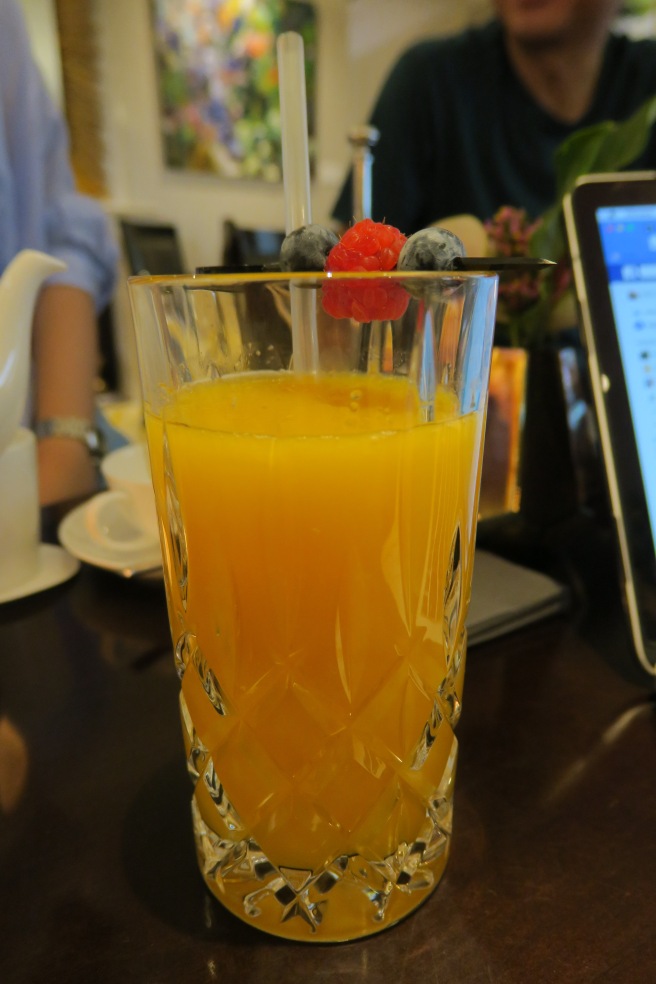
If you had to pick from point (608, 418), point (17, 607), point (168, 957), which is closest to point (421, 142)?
point (608, 418)

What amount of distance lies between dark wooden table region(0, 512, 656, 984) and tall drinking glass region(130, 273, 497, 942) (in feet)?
0.08

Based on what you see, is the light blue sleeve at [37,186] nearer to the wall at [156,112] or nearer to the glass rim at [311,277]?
the glass rim at [311,277]

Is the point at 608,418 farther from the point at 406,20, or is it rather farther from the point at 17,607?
the point at 406,20

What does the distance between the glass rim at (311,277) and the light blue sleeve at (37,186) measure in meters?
1.06

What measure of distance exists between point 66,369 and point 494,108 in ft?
3.63

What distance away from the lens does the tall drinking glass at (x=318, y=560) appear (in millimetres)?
333

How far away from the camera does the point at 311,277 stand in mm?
301

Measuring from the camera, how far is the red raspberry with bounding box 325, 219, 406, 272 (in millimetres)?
354

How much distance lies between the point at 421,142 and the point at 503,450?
1103mm

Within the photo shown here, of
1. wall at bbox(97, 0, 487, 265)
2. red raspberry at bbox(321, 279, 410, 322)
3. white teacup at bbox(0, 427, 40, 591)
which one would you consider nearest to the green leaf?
red raspberry at bbox(321, 279, 410, 322)

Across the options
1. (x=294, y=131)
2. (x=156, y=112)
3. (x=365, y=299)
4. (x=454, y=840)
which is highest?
(x=156, y=112)

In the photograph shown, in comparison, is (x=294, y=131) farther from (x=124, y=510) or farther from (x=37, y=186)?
(x=37, y=186)

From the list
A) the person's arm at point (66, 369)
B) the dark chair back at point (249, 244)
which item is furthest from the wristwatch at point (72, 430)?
the dark chair back at point (249, 244)

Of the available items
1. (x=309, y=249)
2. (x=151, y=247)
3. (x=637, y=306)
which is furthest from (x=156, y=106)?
(x=309, y=249)
